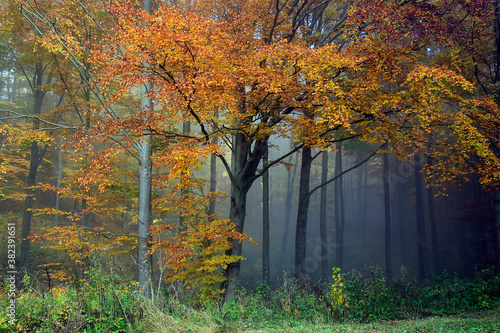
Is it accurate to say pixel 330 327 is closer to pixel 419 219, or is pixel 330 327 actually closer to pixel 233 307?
pixel 233 307

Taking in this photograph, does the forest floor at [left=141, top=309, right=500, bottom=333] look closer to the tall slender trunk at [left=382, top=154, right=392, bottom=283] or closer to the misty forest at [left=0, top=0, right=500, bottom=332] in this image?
the misty forest at [left=0, top=0, right=500, bottom=332]

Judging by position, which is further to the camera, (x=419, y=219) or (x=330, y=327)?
(x=419, y=219)

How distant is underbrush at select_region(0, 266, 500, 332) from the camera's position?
13.4 feet

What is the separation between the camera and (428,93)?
700cm

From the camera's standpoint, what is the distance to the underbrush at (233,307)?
161 inches

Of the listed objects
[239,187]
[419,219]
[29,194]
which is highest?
[239,187]

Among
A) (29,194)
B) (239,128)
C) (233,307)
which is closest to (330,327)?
(233,307)

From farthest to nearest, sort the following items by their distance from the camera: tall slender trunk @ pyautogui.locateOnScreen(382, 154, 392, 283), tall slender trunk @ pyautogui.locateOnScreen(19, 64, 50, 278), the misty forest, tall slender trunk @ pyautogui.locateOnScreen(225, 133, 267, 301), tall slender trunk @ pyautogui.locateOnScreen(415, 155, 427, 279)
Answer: tall slender trunk @ pyautogui.locateOnScreen(415, 155, 427, 279)
tall slender trunk @ pyautogui.locateOnScreen(382, 154, 392, 283)
tall slender trunk @ pyautogui.locateOnScreen(19, 64, 50, 278)
tall slender trunk @ pyautogui.locateOnScreen(225, 133, 267, 301)
the misty forest

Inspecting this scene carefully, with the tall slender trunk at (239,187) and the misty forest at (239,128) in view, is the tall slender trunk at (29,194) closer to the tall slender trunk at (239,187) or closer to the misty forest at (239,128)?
the misty forest at (239,128)

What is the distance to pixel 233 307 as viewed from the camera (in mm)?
5629

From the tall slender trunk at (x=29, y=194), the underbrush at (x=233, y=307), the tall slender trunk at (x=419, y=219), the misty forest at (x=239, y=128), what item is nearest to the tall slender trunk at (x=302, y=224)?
the misty forest at (x=239, y=128)

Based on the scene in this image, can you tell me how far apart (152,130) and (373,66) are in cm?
564

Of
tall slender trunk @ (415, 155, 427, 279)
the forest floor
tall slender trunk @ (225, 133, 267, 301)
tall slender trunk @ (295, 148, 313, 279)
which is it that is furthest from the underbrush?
tall slender trunk @ (415, 155, 427, 279)

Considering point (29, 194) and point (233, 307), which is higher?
point (29, 194)
